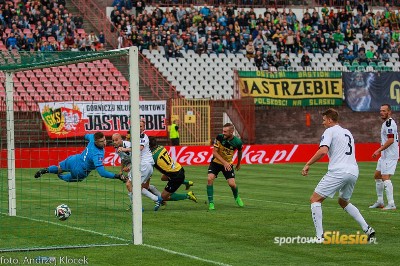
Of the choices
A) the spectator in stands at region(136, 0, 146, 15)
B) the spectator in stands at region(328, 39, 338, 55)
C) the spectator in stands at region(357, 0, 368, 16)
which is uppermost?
the spectator in stands at region(357, 0, 368, 16)

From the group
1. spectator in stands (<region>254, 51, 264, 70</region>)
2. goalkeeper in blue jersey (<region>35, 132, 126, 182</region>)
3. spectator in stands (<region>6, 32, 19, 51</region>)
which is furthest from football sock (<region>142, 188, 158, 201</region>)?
spectator in stands (<region>254, 51, 264, 70</region>)

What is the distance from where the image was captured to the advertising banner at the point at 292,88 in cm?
4688

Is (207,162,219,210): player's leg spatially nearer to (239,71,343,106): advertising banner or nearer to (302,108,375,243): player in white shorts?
(302,108,375,243): player in white shorts

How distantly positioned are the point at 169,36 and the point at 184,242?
34.5m

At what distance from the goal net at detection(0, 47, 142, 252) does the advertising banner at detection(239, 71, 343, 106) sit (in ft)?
21.3

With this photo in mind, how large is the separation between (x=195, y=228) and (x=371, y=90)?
33.5 metres

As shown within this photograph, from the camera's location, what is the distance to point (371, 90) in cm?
4966

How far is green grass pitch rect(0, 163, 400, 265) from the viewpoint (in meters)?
14.0

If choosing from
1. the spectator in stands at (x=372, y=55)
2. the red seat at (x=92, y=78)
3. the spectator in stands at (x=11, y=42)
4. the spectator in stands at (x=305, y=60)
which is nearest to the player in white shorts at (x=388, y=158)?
the red seat at (x=92, y=78)

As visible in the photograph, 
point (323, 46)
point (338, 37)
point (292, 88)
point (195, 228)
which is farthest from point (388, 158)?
point (338, 37)

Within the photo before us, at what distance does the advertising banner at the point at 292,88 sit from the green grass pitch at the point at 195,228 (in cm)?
1852

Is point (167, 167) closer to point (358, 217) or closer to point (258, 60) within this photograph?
point (358, 217)

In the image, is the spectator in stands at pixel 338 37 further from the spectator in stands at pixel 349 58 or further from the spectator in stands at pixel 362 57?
the spectator in stands at pixel 362 57

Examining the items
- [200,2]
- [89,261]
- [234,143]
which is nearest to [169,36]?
[200,2]
